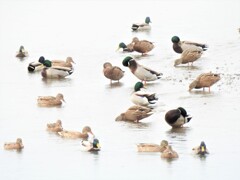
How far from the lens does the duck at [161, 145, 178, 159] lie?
66.5ft

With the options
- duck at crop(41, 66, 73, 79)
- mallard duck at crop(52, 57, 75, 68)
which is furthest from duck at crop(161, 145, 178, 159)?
mallard duck at crop(52, 57, 75, 68)

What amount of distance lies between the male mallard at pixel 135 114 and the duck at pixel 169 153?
3080 millimetres

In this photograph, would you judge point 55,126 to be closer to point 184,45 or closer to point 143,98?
point 143,98

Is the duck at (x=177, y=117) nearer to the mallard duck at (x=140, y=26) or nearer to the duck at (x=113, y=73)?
the duck at (x=113, y=73)

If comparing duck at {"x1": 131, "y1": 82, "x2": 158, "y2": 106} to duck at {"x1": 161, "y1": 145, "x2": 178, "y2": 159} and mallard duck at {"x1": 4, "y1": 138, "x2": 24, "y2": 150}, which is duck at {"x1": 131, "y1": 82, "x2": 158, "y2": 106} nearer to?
mallard duck at {"x1": 4, "y1": 138, "x2": 24, "y2": 150}

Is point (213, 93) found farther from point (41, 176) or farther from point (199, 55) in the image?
point (41, 176)

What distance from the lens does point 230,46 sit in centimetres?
3416

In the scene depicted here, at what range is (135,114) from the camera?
2344cm

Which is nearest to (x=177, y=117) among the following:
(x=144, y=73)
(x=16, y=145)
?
(x=16, y=145)

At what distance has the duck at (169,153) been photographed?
798 inches

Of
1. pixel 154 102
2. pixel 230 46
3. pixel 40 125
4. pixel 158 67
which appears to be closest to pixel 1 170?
pixel 40 125

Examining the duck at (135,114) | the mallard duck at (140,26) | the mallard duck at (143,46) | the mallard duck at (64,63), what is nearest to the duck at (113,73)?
the mallard duck at (64,63)

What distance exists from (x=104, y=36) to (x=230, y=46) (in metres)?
5.45

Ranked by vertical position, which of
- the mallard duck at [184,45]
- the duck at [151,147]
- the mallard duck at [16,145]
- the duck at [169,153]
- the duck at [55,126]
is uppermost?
the mallard duck at [184,45]
